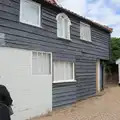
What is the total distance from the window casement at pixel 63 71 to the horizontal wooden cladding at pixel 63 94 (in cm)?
27

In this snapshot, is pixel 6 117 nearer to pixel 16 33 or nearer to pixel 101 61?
pixel 16 33

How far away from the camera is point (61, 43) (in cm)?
1455

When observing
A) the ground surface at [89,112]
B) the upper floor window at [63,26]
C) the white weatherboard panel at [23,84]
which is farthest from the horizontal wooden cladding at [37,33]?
the ground surface at [89,112]

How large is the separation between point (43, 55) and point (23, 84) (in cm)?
219

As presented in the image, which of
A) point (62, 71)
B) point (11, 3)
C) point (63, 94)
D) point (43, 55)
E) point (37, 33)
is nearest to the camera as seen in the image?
point (11, 3)

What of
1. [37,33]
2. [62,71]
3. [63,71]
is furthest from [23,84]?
[63,71]

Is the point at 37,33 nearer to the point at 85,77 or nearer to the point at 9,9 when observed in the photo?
the point at 9,9

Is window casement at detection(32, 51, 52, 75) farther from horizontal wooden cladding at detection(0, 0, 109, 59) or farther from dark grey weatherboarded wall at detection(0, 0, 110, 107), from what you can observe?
horizontal wooden cladding at detection(0, 0, 109, 59)

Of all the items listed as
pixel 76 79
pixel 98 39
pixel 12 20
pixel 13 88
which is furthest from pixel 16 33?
pixel 98 39

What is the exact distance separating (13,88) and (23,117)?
133 centimetres

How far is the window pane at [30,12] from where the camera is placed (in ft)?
39.6

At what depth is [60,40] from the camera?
14.5m

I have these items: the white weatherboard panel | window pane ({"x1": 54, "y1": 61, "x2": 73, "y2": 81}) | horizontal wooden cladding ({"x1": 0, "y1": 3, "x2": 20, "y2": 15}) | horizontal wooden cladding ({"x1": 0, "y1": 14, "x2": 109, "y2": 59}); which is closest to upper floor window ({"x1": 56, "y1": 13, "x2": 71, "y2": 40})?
horizontal wooden cladding ({"x1": 0, "y1": 14, "x2": 109, "y2": 59})

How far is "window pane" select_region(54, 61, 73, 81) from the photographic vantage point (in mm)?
14277
